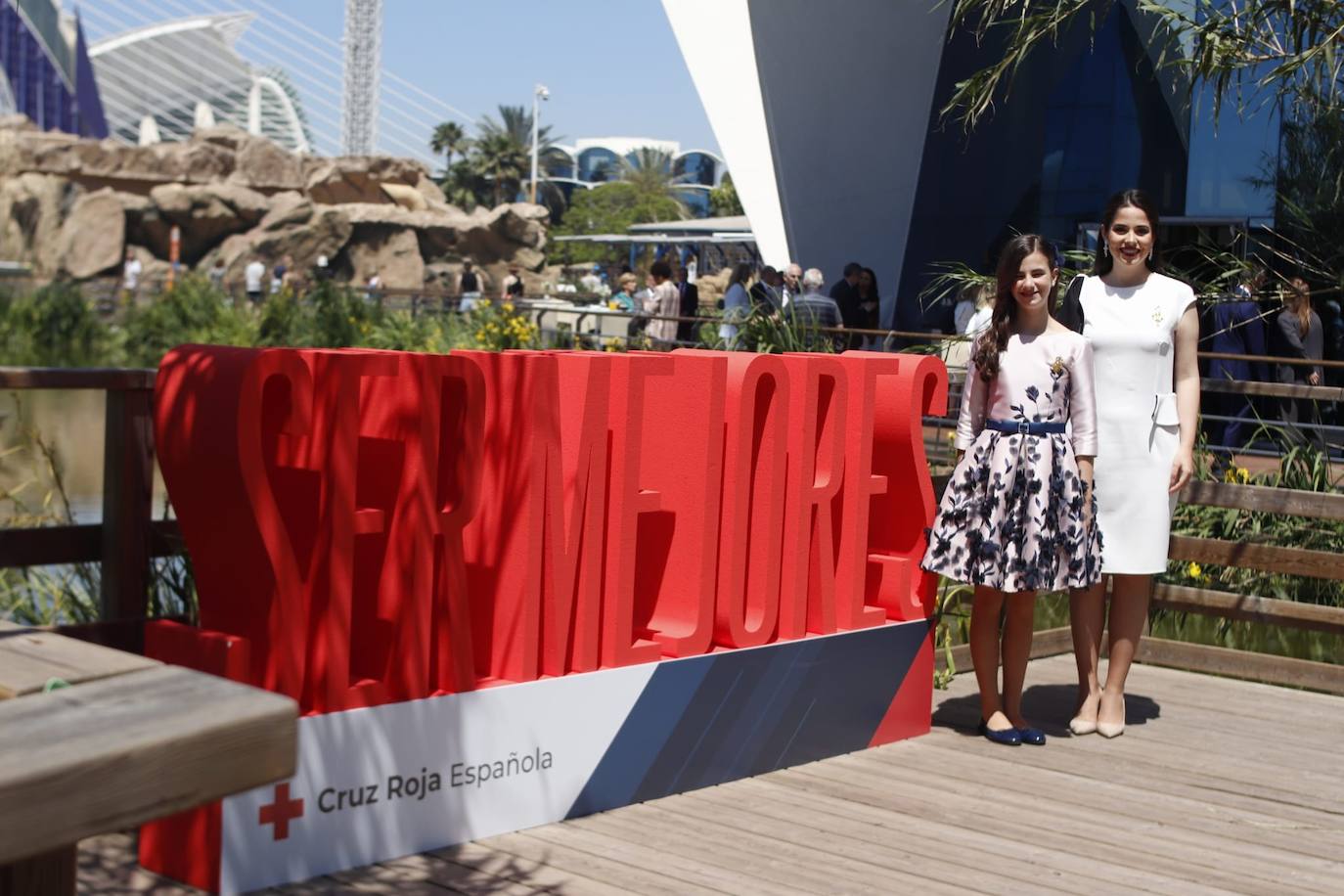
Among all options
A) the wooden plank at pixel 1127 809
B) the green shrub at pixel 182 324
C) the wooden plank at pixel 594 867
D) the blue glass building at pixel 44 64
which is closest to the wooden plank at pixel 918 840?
the wooden plank at pixel 1127 809

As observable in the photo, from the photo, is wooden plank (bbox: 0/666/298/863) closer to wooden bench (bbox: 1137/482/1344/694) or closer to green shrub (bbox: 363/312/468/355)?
wooden bench (bbox: 1137/482/1344/694)

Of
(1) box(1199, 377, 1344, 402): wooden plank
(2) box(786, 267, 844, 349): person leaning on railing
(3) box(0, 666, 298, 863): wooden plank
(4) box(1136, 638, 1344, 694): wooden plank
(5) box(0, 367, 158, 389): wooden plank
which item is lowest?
(4) box(1136, 638, 1344, 694): wooden plank

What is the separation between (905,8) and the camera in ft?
67.4

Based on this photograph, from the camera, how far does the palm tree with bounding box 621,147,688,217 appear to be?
100688 mm

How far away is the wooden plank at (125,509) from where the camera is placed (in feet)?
15.0

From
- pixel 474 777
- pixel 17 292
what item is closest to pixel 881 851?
pixel 474 777

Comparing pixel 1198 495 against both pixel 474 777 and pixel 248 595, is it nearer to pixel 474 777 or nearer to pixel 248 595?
pixel 474 777

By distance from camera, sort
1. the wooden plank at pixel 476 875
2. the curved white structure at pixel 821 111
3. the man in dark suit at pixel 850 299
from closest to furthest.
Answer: the wooden plank at pixel 476 875, the man in dark suit at pixel 850 299, the curved white structure at pixel 821 111

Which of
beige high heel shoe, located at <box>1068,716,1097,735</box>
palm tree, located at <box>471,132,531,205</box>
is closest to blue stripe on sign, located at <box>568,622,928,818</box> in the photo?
beige high heel shoe, located at <box>1068,716,1097,735</box>

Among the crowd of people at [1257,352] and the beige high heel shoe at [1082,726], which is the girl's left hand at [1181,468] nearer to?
the beige high heel shoe at [1082,726]

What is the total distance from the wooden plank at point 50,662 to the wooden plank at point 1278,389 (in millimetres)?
7483

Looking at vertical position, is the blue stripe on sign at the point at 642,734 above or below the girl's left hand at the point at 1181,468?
below

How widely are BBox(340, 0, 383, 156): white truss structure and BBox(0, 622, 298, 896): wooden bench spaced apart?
106 metres

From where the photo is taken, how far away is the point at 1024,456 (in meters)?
5.30
